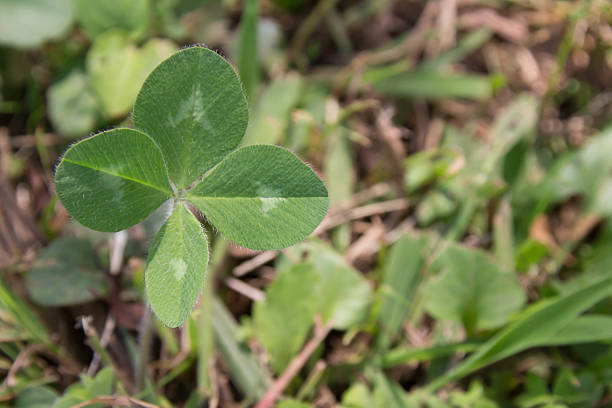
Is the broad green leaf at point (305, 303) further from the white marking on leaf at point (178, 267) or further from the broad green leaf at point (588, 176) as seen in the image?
the broad green leaf at point (588, 176)

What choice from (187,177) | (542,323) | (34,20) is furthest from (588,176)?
(34,20)

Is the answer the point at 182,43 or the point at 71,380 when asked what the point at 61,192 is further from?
the point at 182,43

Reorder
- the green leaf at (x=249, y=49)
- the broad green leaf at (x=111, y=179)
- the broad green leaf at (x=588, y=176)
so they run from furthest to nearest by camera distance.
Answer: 1. the broad green leaf at (x=588, y=176)
2. the green leaf at (x=249, y=49)
3. the broad green leaf at (x=111, y=179)

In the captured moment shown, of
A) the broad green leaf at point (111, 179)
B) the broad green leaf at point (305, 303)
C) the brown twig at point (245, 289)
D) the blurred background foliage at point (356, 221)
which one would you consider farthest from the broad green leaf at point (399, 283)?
the broad green leaf at point (111, 179)

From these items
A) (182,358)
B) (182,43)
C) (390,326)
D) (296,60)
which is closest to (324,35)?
(296,60)

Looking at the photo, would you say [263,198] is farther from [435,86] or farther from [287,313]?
[435,86]

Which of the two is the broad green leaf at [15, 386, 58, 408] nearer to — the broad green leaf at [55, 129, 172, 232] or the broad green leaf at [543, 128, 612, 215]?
the broad green leaf at [55, 129, 172, 232]
